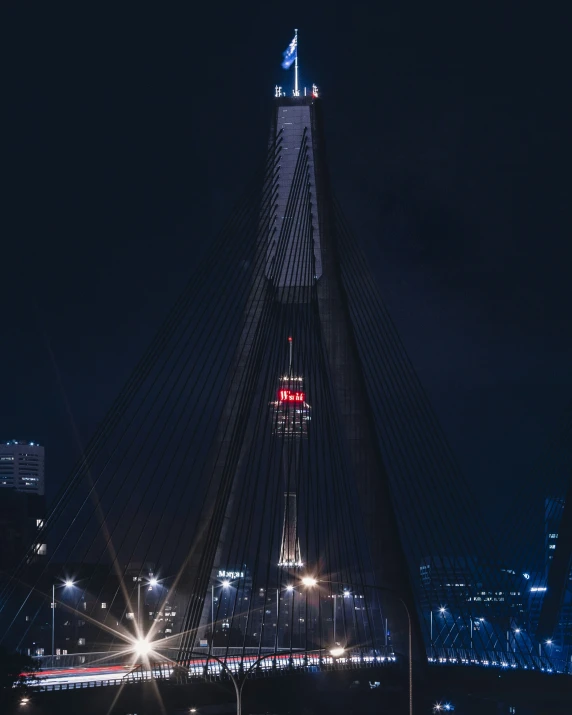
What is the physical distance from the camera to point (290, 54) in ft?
185

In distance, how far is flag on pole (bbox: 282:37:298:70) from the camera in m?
56.2

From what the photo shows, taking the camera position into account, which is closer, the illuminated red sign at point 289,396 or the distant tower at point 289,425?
the distant tower at point 289,425

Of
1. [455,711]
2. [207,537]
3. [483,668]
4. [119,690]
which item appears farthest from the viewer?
[455,711]

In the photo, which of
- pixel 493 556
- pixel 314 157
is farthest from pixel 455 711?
pixel 314 157

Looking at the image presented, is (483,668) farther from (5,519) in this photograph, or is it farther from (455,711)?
(5,519)

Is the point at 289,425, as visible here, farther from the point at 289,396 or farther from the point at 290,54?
the point at 290,54

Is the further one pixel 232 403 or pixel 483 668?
pixel 483 668

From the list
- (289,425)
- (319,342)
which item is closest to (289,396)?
(289,425)

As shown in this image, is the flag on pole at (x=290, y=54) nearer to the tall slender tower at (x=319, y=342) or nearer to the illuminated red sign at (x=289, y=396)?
the tall slender tower at (x=319, y=342)

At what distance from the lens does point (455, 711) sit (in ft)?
273

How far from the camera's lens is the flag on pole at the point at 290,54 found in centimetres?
5625

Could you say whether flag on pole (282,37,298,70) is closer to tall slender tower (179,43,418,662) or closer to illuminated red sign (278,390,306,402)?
tall slender tower (179,43,418,662)

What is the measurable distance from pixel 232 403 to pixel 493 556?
44.3 feet

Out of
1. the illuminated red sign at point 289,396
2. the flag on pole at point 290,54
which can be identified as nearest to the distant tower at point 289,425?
the illuminated red sign at point 289,396
